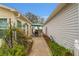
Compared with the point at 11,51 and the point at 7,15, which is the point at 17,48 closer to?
the point at 11,51

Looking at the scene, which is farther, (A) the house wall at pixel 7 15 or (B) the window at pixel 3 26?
(A) the house wall at pixel 7 15

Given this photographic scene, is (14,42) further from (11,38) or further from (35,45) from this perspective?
(35,45)

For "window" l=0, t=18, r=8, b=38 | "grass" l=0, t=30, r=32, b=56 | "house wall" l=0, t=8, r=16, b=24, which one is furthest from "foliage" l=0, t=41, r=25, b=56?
"house wall" l=0, t=8, r=16, b=24

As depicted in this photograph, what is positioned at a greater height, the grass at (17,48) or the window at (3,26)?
the window at (3,26)

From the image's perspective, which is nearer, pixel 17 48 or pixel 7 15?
pixel 17 48

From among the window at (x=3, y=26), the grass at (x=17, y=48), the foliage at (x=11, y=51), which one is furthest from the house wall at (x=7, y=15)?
the foliage at (x=11, y=51)

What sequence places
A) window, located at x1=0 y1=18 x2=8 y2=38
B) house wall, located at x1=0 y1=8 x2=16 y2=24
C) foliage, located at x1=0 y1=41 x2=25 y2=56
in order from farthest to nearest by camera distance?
house wall, located at x1=0 y1=8 x2=16 y2=24
window, located at x1=0 y1=18 x2=8 y2=38
foliage, located at x1=0 y1=41 x2=25 y2=56

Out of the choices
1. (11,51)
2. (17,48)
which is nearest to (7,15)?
(17,48)

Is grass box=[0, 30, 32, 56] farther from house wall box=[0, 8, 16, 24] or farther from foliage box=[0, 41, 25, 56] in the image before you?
house wall box=[0, 8, 16, 24]

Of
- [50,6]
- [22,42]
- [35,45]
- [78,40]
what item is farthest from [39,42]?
[78,40]

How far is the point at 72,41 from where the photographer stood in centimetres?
632

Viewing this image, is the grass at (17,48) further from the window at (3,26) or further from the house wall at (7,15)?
the house wall at (7,15)

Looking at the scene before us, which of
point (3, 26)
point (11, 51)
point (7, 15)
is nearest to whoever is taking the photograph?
point (11, 51)

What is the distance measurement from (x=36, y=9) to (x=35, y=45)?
186cm
